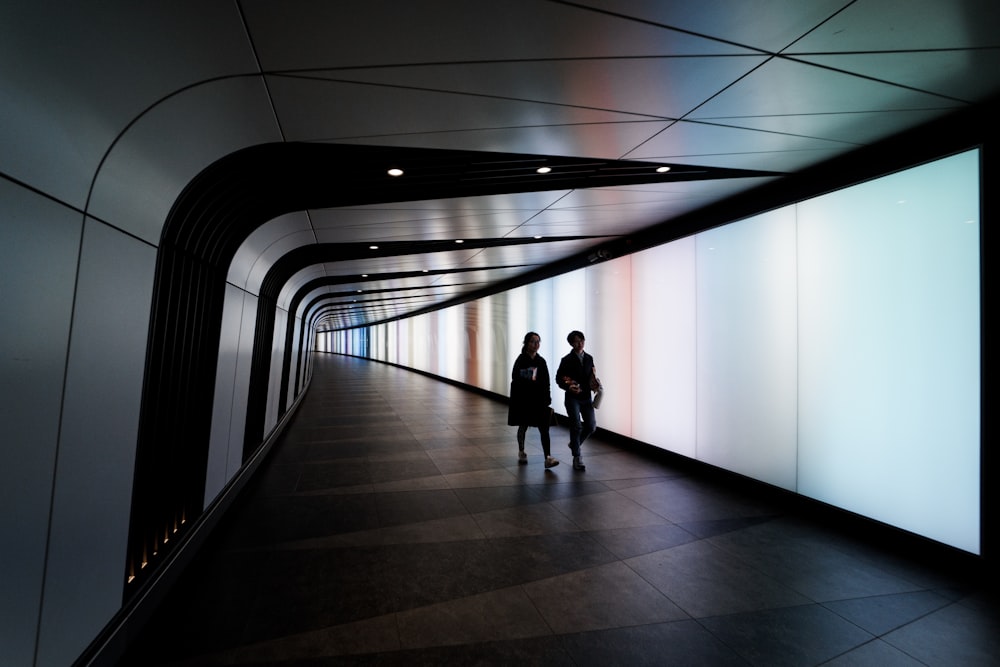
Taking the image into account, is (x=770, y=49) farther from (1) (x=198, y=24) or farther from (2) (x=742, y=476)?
(2) (x=742, y=476)

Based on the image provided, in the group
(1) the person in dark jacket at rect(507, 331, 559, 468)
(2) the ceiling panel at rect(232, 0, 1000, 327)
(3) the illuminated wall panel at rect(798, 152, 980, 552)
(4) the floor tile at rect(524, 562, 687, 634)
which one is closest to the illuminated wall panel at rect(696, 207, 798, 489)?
(3) the illuminated wall panel at rect(798, 152, 980, 552)

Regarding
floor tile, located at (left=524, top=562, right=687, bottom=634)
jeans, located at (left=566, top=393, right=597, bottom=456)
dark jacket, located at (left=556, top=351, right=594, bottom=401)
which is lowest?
floor tile, located at (left=524, top=562, right=687, bottom=634)

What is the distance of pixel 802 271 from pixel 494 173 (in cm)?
336

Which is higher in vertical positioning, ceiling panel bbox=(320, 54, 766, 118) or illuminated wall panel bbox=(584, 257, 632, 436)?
ceiling panel bbox=(320, 54, 766, 118)

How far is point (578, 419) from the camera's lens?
22.9ft

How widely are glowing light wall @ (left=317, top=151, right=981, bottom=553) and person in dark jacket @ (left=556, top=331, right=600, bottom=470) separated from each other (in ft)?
4.31

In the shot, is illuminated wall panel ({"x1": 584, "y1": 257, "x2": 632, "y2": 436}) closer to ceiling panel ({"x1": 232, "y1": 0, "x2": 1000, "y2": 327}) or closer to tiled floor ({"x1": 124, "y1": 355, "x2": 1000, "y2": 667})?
tiled floor ({"x1": 124, "y1": 355, "x2": 1000, "y2": 667})

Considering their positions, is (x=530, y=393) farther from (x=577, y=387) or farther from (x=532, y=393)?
(x=577, y=387)

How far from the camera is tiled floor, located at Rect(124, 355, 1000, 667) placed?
291 cm

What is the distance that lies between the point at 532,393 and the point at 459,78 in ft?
16.0

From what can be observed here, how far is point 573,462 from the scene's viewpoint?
23.2 ft

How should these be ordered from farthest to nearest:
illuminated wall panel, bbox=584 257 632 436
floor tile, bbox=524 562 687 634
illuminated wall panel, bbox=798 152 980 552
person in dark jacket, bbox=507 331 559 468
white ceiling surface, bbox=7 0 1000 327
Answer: illuminated wall panel, bbox=584 257 632 436
person in dark jacket, bbox=507 331 559 468
illuminated wall panel, bbox=798 152 980 552
floor tile, bbox=524 562 687 634
white ceiling surface, bbox=7 0 1000 327

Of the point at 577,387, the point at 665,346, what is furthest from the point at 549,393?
the point at 665,346

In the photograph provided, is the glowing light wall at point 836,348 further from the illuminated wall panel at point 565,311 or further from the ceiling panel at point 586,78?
the ceiling panel at point 586,78
